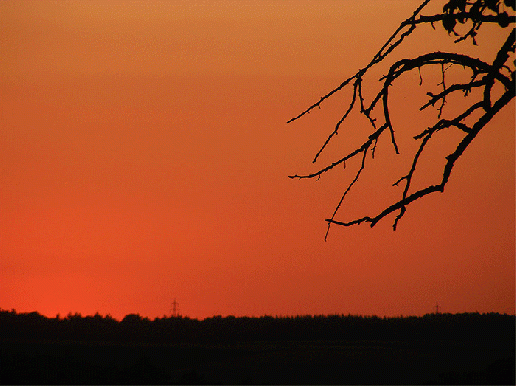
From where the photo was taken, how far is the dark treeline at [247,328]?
63.4ft

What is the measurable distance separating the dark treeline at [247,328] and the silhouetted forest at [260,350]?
0.03 m

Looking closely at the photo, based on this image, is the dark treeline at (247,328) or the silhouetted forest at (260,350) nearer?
the silhouetted forest at (260,350)

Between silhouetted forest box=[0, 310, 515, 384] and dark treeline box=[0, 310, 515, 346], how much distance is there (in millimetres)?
32

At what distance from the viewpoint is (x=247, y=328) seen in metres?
21.2

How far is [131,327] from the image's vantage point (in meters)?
21.7

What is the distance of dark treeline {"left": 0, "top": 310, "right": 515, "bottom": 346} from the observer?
19312 mm

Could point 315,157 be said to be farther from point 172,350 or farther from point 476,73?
point 172,350

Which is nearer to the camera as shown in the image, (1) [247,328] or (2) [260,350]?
(2) [260,350]

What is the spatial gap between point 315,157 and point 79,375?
6.20m

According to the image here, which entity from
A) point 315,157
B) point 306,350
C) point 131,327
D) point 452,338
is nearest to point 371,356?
point 306,350

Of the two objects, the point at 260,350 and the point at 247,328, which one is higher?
the point at 247,328

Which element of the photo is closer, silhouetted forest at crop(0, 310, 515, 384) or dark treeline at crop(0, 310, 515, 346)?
silhouetted forest at crop(0, 310, 515, 384)

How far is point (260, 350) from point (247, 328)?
6.11 metres

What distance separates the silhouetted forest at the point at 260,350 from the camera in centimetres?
1077
